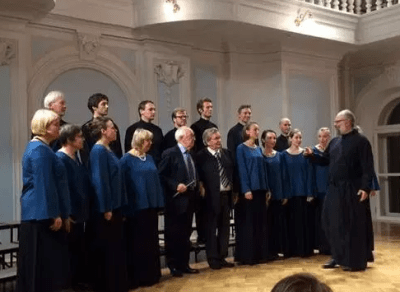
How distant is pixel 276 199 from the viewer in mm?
6457

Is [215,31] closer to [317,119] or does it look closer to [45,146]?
[317,119]

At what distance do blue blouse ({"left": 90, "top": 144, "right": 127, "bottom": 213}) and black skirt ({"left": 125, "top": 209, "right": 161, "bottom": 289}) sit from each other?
437mm

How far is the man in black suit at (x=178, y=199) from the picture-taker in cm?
561

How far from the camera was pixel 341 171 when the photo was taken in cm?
567

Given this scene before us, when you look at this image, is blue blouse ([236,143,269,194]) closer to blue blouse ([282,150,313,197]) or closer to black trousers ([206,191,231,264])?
black trousers ([206,191,231,264])

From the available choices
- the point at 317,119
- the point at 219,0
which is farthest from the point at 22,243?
the point at 317,119

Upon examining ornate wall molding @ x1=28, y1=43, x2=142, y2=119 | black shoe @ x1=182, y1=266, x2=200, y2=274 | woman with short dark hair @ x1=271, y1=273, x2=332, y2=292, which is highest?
ornate wall molding @ x1=28, y1=43, x2=142, y2=119

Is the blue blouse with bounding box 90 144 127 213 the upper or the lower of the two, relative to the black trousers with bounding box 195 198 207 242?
upper

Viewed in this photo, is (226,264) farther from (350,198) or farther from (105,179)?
(105,179)

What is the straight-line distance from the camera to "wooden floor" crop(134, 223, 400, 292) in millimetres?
4961

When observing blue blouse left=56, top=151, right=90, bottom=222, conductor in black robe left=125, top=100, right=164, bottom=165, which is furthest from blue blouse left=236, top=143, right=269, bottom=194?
blue blouse left=56, top=151, right=90, bottom=222

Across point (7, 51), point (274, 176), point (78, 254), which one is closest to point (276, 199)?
point (274, 176)

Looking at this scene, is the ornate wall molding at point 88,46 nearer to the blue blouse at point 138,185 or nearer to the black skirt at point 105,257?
the blue blouse at point 138,185

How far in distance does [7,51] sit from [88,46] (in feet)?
3.97
